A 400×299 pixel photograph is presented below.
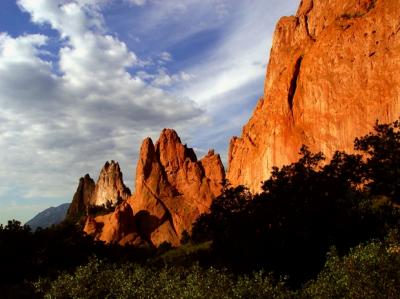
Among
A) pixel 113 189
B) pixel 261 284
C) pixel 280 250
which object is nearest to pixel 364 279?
pixel 261 284

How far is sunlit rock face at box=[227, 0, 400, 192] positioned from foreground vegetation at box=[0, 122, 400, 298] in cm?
3772

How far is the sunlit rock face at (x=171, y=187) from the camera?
127m

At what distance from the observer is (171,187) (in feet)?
463

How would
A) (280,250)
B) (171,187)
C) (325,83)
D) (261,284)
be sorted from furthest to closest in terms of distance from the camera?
(171,187) < (325,83) < (280,250) < (261,284)

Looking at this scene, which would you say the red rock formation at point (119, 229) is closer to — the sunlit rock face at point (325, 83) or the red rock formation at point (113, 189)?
the sunlit rock face at point (325, 83)

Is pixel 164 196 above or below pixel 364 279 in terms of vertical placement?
above

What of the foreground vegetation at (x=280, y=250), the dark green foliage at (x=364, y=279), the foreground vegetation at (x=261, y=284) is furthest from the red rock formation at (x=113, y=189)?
the dark green foliage at (x=364, y=279)

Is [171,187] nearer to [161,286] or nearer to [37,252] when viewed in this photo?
[37,252]

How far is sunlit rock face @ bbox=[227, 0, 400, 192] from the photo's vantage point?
95.5 metres

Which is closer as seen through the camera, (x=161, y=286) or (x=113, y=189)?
(x=161, y=286)

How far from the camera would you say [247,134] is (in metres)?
132

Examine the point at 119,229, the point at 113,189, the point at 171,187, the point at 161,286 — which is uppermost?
the point at 113,189

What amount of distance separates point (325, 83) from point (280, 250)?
68.4 metres

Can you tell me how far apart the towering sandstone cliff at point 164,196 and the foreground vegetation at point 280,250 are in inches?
2212
